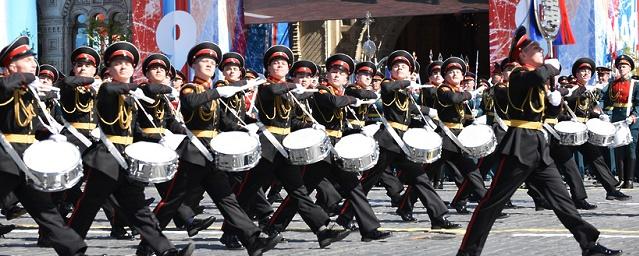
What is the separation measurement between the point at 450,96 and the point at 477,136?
5.33ft

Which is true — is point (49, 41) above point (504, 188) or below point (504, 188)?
below

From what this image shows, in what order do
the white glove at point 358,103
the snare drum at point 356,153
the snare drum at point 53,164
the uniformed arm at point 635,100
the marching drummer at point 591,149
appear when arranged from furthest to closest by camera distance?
1. the uniformed arm at point 635,100
2. the marching drummer at point 591,149
3. the white glove at point 358,103
4. the snare drum at point 356,153
5. the snare drum at point 53,164

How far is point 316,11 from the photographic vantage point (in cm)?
3466

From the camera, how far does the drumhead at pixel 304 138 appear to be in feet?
38.3

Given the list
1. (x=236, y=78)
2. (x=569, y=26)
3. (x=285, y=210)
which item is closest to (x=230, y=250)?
(x=285, y=210)

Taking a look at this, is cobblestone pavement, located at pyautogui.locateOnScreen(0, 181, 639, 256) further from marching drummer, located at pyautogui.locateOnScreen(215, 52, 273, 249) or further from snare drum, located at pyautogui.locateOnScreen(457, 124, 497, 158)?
snare drum, located at pyautogui.locateOnScreen(457, 124, 497, 158)

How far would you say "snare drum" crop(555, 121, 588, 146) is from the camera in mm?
14605

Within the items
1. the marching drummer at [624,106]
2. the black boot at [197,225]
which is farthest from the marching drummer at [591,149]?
the black boot at [197,225]

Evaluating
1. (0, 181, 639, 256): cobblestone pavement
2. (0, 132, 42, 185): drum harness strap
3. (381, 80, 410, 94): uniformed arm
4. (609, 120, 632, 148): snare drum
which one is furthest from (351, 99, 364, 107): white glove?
(609, 120, 632, 148): snare drum

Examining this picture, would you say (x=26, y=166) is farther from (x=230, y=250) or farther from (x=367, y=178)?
(x=367, y=178)

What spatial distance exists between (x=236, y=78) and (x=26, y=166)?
347 centimetres

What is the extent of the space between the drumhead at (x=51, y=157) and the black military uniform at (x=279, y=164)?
2553 millimetres

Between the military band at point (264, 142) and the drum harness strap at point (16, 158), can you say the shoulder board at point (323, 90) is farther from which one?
the drum harness strap at point (16, 158)

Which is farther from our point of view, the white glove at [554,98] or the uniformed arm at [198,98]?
the uniformed arm at [198,98]
